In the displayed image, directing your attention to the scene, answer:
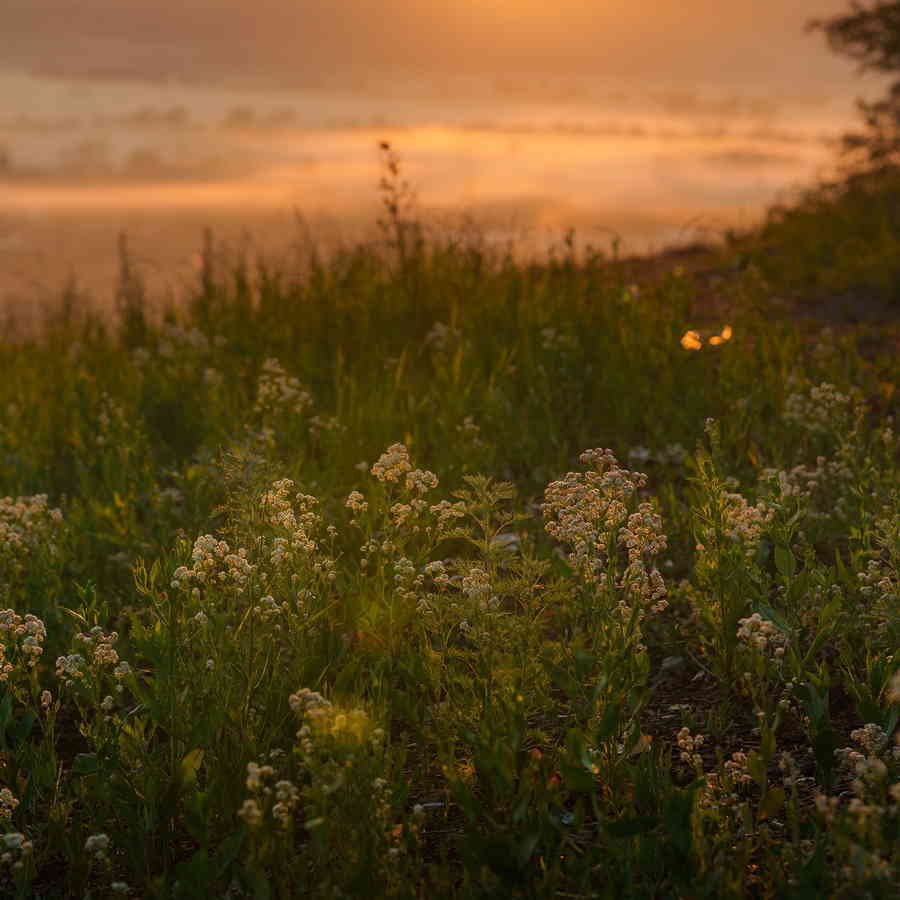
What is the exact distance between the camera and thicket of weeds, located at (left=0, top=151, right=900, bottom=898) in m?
2.88

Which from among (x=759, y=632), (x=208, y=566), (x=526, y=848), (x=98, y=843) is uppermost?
(x=208, y=566)

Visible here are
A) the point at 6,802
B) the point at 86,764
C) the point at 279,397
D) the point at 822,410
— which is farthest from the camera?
the point at 279,397

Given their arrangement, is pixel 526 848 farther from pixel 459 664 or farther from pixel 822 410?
pixel 822 410

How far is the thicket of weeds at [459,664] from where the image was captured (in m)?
2.88

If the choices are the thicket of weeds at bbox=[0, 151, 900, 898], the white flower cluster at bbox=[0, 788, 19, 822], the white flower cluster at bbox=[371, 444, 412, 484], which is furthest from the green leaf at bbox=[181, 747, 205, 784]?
the white flower cluster at bbox=[371, 444, 412, 484]

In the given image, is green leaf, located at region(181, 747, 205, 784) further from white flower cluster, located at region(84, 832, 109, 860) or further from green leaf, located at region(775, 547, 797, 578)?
green leaf, located at region(775, 547, 797, 578)

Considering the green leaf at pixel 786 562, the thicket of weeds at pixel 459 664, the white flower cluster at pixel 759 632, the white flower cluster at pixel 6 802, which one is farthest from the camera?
the green leaf at pixel 786 562

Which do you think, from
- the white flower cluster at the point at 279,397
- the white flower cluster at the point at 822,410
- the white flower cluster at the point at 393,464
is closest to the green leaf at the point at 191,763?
the white flower cluster at the point at 393,464

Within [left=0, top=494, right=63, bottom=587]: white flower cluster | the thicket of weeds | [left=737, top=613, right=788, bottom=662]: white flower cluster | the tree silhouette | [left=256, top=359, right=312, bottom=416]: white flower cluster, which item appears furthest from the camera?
the tree silhouette

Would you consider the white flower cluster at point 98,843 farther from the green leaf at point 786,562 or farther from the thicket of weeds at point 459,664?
the green leaf at point 786,562

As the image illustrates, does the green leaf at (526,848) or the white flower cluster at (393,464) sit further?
the white flower cluster at (393,464)

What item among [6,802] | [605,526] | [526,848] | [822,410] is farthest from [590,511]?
[822,410]

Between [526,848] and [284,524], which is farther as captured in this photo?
[284,524]

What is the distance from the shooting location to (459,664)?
3986mm
